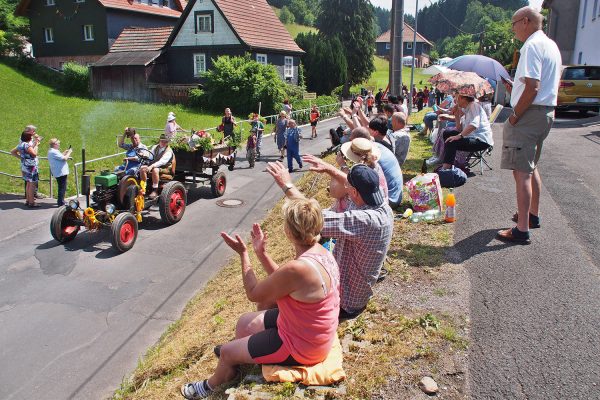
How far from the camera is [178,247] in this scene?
9.05 meters

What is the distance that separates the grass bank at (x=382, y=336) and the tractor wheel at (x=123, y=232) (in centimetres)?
227

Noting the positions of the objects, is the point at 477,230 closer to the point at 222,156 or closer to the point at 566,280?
the point at 566,280

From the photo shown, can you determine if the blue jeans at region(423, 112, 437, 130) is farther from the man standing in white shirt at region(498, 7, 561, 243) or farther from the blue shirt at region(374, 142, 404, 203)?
the man standing in white shirt at region(498, 7, 561, 243)

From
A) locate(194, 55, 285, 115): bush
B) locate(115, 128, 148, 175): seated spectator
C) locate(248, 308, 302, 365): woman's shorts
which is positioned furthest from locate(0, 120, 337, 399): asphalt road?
locate(194, 55, 285, 115): bush

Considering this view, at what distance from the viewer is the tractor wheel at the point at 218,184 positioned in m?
12.4

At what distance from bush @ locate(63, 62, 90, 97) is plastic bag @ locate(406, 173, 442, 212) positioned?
3310cm

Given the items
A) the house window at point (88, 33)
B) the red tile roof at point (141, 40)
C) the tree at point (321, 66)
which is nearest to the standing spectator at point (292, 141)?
the red tile roof at point (141, 40)

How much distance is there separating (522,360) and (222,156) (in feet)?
33.7

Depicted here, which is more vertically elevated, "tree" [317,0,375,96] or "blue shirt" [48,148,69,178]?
"tree" [317,0,375,96]

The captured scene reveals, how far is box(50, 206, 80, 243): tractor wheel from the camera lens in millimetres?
8727

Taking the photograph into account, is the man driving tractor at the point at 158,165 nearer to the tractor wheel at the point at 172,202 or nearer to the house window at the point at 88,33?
the tractor wheel at the point at 172,202

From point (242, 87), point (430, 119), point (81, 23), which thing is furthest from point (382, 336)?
point (81, 23)

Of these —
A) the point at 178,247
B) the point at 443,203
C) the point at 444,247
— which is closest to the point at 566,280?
the point at 444,247

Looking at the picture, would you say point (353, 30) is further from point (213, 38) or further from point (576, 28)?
point (576, 28)
